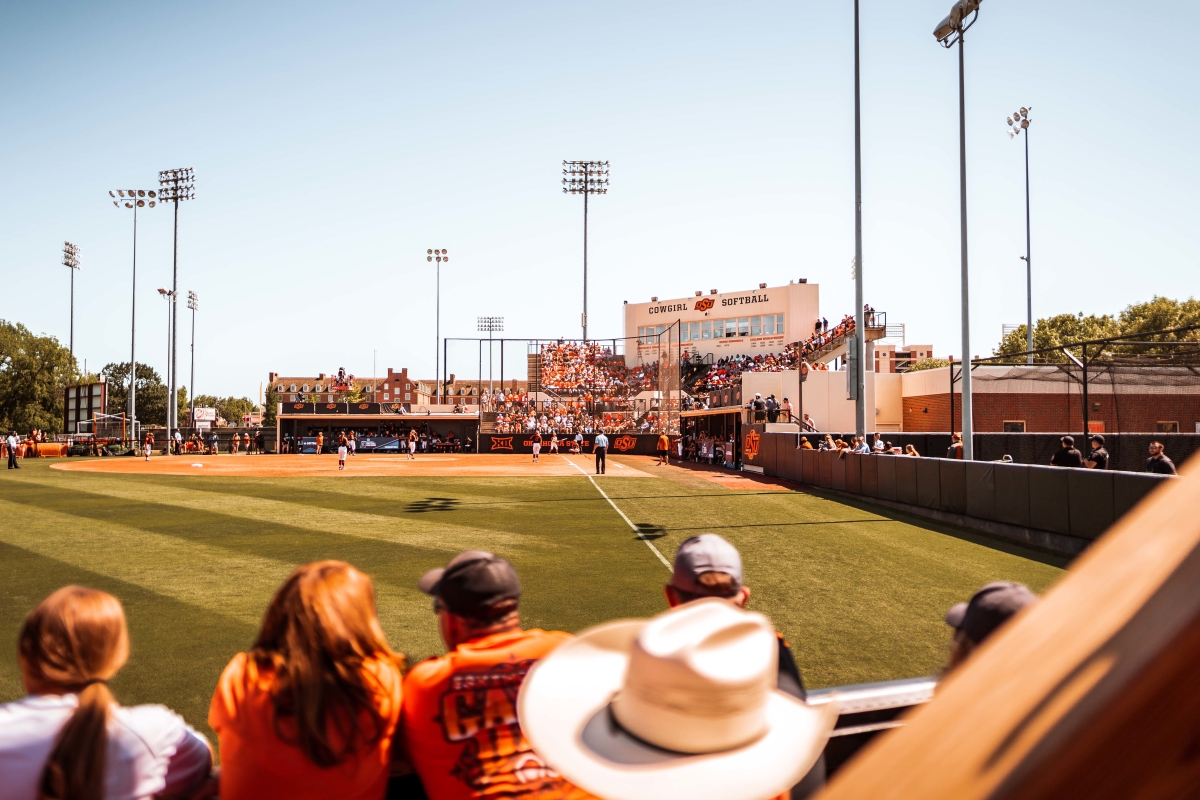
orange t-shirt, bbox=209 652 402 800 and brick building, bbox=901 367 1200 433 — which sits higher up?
brick building, bbox=901 367 1200 433

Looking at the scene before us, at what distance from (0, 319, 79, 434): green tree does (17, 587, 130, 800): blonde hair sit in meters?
79.5

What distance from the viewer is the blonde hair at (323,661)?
8.25 ft

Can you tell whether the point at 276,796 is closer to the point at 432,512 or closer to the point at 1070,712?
the point at 1070,712

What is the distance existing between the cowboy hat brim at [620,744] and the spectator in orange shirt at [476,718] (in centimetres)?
64

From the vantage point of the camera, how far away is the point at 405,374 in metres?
144

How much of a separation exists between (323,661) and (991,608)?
7.24 feet

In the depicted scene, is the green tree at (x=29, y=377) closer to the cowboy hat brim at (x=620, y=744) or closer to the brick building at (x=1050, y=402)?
the brick building at (x=1050, y=402)

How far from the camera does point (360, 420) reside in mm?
57719

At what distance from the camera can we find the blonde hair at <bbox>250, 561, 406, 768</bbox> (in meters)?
2.51

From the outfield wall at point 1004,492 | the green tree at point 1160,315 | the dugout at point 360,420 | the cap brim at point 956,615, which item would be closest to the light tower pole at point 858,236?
the outfield wall at point 1004,492

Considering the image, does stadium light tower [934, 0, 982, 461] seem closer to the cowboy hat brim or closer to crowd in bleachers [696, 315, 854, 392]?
the cowboy hat brim

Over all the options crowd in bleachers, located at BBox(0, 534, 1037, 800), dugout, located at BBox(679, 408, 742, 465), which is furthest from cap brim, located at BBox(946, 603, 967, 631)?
dugout, located at BBox(679, 408, 742, 465)

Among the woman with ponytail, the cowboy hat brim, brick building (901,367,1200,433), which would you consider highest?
brick building (901,367,1200,433)

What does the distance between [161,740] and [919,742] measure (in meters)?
2.77
